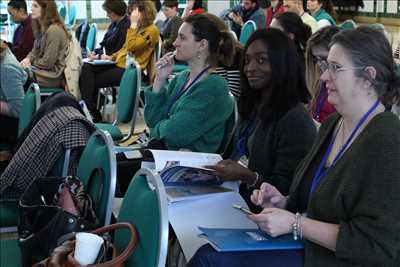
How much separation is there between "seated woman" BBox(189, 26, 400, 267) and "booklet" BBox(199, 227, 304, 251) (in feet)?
0.09

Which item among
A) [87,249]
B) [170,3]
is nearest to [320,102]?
[87,249]

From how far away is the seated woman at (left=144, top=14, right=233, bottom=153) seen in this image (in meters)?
2.66

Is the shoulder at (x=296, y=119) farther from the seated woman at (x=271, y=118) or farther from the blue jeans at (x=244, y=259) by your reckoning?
the blue jeans at (x=244, y=259)

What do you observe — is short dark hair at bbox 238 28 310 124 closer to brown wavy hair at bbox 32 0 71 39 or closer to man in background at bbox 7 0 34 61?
brown wavy hair at bbox 32 0 71 39

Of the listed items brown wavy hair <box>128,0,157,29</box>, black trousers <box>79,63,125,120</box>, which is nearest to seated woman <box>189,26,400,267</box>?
black trousers <box>79,63,125,120</box>

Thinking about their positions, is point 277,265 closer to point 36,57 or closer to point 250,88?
point 250,88

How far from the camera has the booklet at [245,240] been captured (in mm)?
1488

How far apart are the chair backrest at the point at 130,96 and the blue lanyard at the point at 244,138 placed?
4.92 ft

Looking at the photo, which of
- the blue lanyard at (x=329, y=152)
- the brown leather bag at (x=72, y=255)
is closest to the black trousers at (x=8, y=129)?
the brown leather bag at (x=72, y=255)

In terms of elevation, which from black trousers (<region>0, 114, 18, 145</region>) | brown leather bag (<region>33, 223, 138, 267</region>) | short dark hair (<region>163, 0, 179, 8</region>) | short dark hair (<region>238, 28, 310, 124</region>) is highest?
short dark hair (<region>238, 28, 310, 124</region>)

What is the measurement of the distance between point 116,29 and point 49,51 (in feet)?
4.17

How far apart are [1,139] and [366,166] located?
263 centimetres

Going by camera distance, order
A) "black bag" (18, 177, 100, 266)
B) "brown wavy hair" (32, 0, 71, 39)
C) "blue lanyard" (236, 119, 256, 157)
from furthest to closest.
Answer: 1. "brown wavy hair" (32, 0, 71, 39)
2. "blue lanyard" (236, 119, 256, 157)
3. "black bag" (18, 177, 100, 266)

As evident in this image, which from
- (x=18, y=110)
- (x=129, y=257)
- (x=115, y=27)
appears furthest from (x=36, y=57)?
(x=129, y=257)
